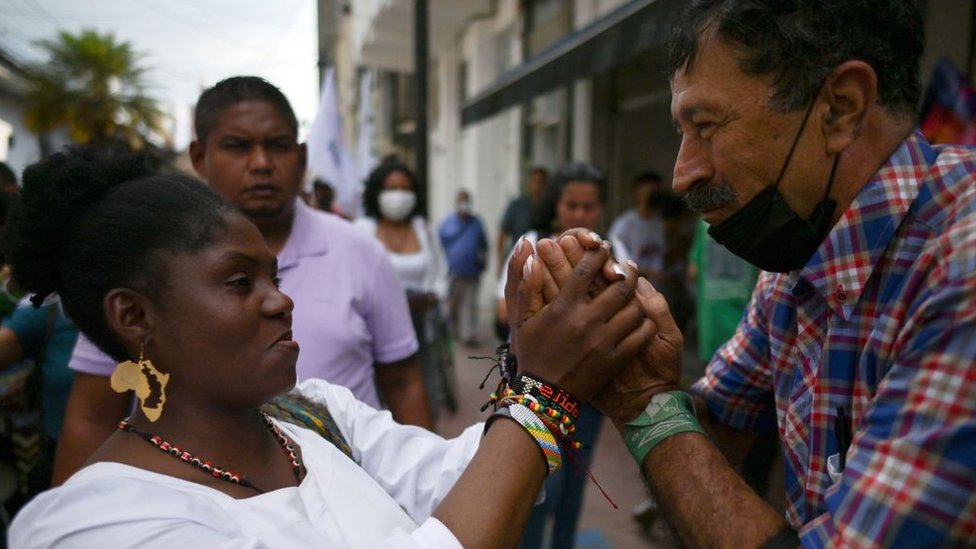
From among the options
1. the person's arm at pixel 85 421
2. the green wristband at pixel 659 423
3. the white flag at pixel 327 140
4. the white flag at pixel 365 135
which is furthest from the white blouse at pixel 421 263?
the green wristband at pixel 659 423

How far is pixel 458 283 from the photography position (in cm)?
868

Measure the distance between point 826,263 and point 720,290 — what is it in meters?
2.55

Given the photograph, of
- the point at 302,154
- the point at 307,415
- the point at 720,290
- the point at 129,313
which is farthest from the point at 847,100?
the point at 720,290

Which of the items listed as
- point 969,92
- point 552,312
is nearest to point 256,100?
point 552,312

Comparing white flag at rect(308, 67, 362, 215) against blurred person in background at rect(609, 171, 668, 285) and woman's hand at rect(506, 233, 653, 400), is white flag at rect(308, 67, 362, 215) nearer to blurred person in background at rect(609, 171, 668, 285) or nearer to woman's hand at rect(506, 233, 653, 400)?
blurred person in background at rect(609, 171, 668, 285)

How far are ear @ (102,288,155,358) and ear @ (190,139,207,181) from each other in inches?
47.2

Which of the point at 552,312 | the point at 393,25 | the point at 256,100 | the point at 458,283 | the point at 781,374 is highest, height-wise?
the point at 393,25

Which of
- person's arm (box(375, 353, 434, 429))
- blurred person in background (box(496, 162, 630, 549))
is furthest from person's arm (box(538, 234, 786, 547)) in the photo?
blurred person in background (box(496, 162, 630, 549))

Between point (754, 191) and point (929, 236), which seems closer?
point (929, 236)

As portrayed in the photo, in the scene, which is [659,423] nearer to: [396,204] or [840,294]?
[840,294]

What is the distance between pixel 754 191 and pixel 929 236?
12.8 inches

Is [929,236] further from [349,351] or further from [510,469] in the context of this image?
[349,351]

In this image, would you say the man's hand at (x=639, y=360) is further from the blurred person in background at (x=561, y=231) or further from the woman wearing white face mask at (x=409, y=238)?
the woman wearing white face mask at (x=409, y=238)

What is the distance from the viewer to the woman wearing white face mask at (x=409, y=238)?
4.92 metres
